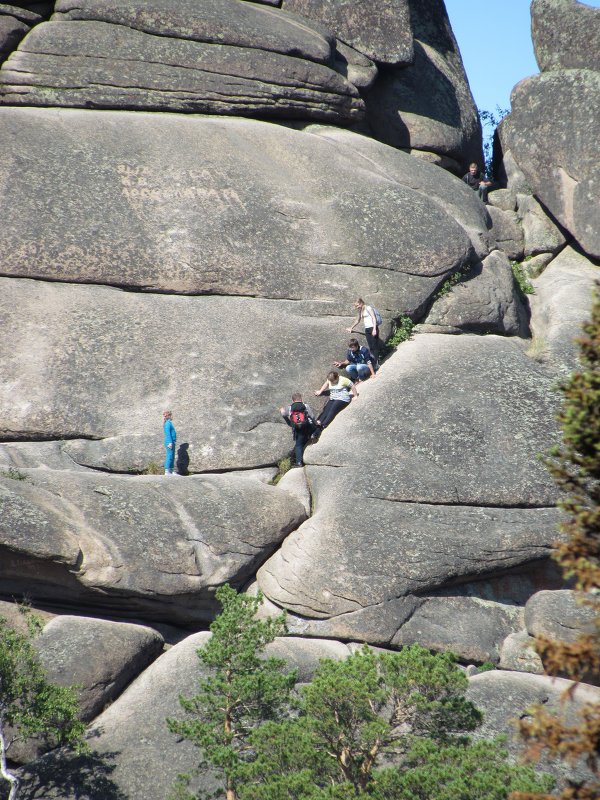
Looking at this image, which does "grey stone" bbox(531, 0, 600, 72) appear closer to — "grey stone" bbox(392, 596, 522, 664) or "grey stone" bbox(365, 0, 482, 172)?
"grey stone" bbox(365, 0, 482, 172)

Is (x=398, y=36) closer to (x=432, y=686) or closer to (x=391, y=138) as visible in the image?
(x=391, y=138)

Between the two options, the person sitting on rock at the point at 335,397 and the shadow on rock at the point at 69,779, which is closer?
the shadow on rock at the point at 69,779

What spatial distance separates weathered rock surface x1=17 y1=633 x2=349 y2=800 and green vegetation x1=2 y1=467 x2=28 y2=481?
420cm

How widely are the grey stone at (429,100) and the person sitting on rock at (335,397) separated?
1215cm

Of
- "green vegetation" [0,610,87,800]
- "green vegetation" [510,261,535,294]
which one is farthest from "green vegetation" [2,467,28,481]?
"green vegetation" [510,261,535,294]

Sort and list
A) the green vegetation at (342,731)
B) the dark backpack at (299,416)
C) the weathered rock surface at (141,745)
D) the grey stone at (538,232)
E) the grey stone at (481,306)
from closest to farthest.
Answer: the green vegetation at (342,731), the weathered rock surface at (141,745), the dark backpack at (299,416), the grey stone at (481,306), the grey stone at (538,232)

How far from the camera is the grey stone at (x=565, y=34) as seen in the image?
1237 inches

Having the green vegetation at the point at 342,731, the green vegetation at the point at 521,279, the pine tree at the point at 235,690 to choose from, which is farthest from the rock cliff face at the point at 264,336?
the green vegetation at the point at 342,731

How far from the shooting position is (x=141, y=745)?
16.1 metres

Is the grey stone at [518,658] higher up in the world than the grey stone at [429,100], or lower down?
lower down

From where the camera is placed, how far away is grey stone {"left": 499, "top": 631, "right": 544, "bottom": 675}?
63.0 ft

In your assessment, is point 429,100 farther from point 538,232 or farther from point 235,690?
point 235,690

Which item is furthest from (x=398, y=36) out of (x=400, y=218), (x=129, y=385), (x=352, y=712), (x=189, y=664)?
(x=352, y=712)

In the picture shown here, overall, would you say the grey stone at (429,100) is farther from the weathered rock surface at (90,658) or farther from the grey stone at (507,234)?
the weathered rock surface at (90,658)
